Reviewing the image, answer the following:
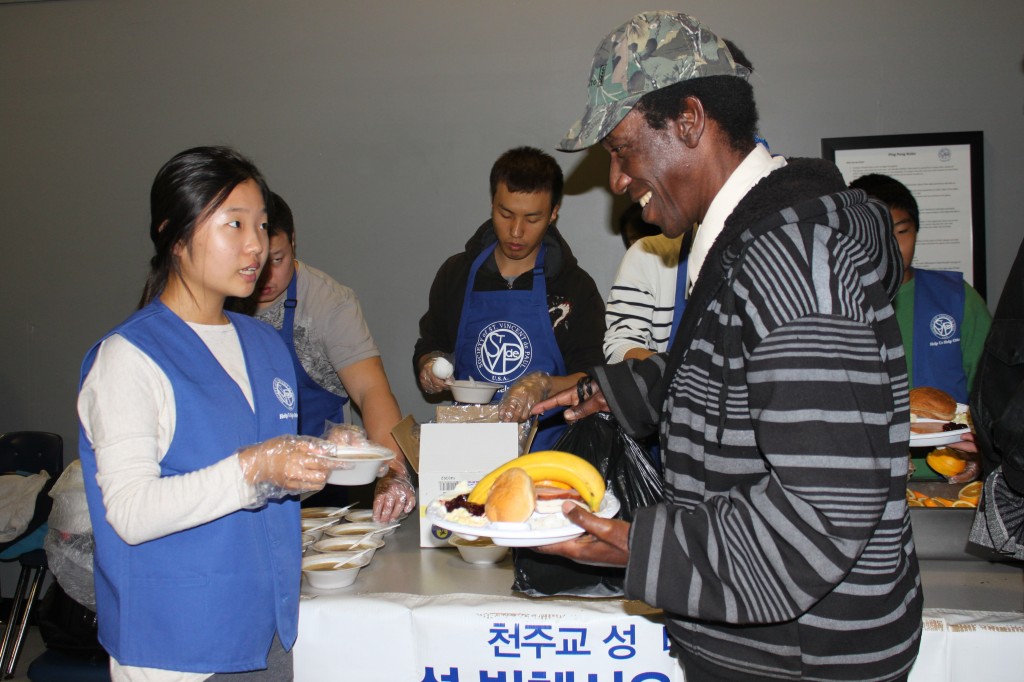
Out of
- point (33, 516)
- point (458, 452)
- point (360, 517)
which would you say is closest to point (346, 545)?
point (360, 517)

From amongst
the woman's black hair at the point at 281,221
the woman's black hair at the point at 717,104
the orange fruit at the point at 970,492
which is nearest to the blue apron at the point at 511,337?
the woman's black hair at the point at 281,221

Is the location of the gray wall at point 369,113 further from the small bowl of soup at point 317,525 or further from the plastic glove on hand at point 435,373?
the small bowl of soup at point 317,525

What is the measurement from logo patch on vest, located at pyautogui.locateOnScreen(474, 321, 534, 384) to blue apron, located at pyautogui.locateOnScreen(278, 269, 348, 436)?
622mm

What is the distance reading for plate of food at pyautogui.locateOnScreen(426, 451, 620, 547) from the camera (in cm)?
Answer: 129

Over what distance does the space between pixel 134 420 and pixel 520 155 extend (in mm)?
2264

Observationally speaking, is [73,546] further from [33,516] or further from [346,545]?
[33,516]

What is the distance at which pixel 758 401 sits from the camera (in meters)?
1.05

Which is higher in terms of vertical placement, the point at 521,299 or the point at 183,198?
the point at 183,198

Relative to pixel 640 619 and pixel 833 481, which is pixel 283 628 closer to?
pixel 640 619

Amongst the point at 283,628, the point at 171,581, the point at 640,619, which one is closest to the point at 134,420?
the point at 171,581

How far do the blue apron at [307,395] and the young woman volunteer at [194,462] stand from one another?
1110mm

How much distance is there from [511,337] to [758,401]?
92.4 inches

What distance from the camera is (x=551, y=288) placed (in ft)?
11.3

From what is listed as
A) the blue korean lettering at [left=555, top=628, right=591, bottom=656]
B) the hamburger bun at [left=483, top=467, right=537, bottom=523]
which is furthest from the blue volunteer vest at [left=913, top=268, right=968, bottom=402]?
the hamburger bun at [left=483, top=467, right=537, bottom=523]
